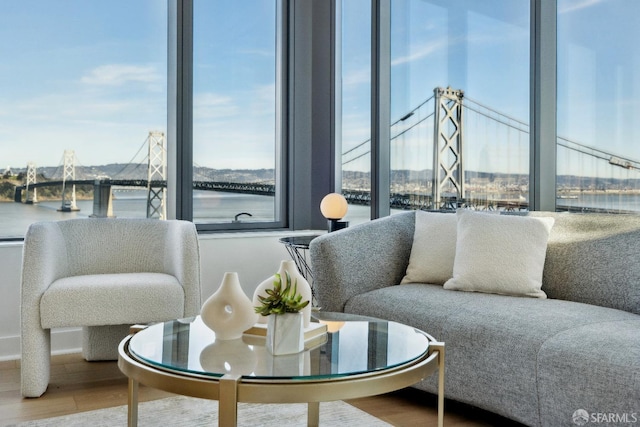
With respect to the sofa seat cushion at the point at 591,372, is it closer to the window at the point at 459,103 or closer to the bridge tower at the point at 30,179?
the window at the point at 459,103

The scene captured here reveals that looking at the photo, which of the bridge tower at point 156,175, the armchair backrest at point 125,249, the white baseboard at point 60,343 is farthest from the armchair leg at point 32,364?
the bridge tower at point 156,175

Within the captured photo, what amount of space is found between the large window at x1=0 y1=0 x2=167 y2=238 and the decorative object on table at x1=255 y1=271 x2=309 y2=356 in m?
2.54

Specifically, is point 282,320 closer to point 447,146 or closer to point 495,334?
point 495,334

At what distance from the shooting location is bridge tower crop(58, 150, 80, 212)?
3891mm

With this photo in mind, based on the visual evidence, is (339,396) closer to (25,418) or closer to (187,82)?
(25,418)

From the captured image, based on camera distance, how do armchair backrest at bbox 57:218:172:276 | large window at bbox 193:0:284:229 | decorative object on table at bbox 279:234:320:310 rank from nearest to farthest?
1. armchair backrest at bbox 57:218:172:276
2. decorative object on table at bbox 279:234:320:310
3. large window at bbox 193:0:284:229

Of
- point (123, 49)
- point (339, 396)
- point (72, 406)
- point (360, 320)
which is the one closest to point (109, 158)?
point (123, 49)

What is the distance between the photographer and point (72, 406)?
2.70m

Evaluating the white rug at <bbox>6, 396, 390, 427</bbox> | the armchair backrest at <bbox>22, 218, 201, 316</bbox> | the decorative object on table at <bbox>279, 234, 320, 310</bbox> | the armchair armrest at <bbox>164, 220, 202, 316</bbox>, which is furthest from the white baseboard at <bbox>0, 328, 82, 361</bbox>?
the decorative object on table at <bbox>279, 234, 320, 310</bbox>

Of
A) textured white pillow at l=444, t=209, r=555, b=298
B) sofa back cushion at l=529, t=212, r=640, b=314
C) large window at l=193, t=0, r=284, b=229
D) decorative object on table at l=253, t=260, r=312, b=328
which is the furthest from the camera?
large window at l=193, t=0, r=284, b=229

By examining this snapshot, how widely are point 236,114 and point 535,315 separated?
264cm

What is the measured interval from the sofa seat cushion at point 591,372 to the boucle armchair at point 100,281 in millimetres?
1645

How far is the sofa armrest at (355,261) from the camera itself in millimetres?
3027

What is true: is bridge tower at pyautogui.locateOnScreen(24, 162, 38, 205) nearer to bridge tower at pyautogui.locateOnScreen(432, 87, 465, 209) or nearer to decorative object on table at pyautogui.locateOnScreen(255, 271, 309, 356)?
bridge tower at pyautogui.locateOnScreen(432, 87, 465, 209)
